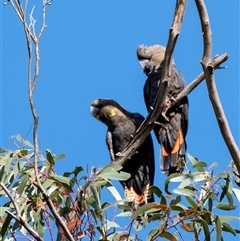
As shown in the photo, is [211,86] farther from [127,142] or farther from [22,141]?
[127,142]

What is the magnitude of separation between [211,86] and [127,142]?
154cm

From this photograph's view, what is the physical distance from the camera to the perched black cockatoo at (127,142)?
3260 mm

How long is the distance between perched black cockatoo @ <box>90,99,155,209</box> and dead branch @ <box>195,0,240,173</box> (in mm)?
1307

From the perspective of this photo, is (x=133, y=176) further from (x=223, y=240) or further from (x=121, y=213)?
(x=223, y=240)

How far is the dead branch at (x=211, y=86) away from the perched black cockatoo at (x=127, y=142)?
1.31m

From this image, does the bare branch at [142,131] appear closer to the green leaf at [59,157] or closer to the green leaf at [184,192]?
the green leaf at [59,157]

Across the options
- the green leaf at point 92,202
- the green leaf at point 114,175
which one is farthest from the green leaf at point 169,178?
the green leaf at point 92,202

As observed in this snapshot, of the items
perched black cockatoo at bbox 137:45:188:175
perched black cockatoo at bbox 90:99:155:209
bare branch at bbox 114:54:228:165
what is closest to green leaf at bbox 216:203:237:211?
bare branch at bbox 114:54:228:165

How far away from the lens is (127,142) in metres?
3.31

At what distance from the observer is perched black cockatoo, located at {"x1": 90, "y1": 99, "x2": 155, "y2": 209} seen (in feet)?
10.7

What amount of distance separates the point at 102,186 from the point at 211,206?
347 mm

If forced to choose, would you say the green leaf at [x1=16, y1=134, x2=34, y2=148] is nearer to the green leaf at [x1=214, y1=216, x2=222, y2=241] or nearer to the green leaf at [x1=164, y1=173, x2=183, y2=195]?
the green leaf at [x1=164, y1=173, x2=183, y2=195]

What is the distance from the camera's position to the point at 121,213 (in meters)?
2.07

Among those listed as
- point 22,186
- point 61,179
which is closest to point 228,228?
point 61,179
